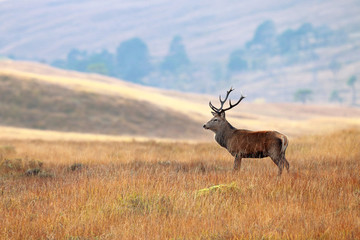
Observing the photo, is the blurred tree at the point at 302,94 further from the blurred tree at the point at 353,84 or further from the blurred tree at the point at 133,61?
the blurred tree at the point at 133,61

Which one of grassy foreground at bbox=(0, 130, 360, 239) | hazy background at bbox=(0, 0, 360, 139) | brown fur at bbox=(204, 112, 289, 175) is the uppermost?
hazy background at bbox=(0, 0, 360, 139)

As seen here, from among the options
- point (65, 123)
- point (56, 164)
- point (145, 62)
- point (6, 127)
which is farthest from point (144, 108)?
point (145, 62)

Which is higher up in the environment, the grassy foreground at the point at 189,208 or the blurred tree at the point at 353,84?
the blurred tree at the point at 353,84

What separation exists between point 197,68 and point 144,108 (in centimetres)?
12788

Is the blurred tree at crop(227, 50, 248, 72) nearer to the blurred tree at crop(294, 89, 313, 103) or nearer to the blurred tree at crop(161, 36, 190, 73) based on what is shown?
the blurred tree at crop(161, 36, 190, 73)

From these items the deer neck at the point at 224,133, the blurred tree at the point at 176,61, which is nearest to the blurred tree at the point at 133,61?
the blurred tree at the point at 176,61

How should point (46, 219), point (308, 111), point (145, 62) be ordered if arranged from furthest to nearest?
1. point (145, 62)
2. point (308, 111)
3. point (46, 219)

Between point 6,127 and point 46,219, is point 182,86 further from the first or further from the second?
point 46,219

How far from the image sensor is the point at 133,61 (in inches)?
7131

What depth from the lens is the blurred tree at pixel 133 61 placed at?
175 metres

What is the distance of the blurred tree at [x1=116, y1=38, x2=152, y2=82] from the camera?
574 feet

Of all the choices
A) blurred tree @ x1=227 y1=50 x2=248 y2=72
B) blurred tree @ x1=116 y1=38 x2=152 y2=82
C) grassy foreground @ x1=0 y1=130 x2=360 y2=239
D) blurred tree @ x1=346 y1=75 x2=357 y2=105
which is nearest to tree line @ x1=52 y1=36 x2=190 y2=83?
blurred tree @ x1=116 y1=38 x2=152 y2=82

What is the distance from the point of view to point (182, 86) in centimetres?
17100

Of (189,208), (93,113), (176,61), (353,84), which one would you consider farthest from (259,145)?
(176,61)
